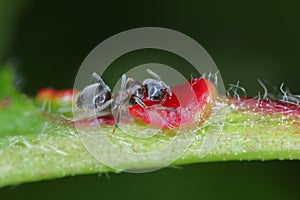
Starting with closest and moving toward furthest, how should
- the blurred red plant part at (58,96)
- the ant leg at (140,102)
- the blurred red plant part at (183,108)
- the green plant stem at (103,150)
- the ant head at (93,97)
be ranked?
the green plant stem at (103,150), the blurred red plant part at (183,108), the ant leg at (140,102), the ant head at (93,97), the blurred red plant part at (58,96)

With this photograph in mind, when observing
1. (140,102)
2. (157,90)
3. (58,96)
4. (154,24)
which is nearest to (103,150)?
(140,102)

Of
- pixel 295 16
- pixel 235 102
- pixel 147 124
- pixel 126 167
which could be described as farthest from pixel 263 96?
pixel 295 16

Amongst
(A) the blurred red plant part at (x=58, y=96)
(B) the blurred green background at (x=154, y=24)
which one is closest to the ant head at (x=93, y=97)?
(A) the blurred red plant part at (x=58, y=96)

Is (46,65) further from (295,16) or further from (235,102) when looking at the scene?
(235,102)

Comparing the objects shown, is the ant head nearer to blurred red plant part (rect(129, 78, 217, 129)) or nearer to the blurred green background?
blurred red plant part (rect(129, 78, 217, 129))

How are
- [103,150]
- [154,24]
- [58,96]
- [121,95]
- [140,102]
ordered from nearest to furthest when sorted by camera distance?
[103,150] < [140,102] < [121,95] < [58,96] < [154,24]

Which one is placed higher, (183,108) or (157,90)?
(157,90)

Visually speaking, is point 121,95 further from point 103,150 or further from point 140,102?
point 103,150

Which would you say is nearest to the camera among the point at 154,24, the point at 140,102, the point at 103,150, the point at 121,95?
the point at 103,150

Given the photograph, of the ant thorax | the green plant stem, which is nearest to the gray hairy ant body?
the ant thorax

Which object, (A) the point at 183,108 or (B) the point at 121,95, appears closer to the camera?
(A) the point at 183,108

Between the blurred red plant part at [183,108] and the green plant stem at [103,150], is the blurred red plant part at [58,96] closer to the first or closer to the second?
the green plant stem at [103,150]
